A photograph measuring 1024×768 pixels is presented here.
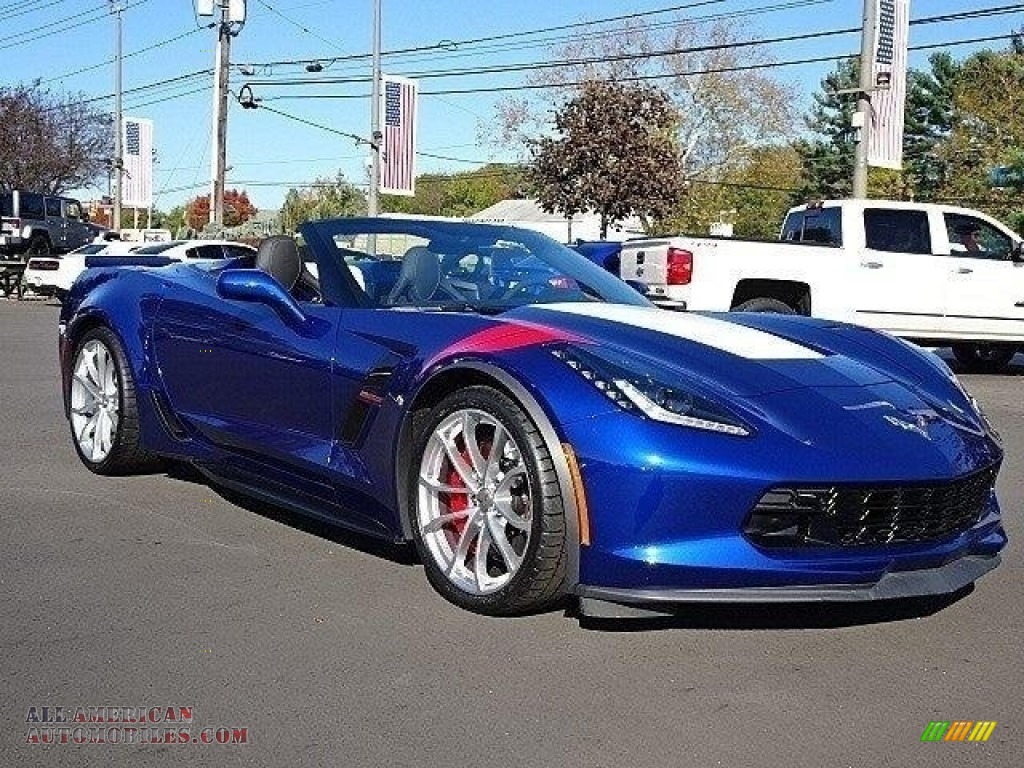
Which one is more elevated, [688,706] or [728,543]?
[728,543]

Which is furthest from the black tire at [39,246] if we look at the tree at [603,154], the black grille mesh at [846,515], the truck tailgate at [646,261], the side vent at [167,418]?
the black grille mesh at [846,515]

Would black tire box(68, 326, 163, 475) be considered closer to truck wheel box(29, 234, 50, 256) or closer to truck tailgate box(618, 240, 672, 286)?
truck tailgate box(618, 240, 672, 286)

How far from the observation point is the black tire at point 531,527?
364cm

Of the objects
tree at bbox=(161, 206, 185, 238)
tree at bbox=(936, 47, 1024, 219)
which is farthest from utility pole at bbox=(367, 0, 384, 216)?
tree at bbox=(161, 206, 185, 238)

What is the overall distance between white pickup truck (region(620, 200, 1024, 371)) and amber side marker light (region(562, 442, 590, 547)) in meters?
8.62

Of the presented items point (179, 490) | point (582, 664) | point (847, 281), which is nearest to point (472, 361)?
point (582, 664)

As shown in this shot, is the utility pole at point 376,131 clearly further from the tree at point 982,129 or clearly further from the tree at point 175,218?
the tree at point 175,218

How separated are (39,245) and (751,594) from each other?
111 feet

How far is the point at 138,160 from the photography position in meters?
43.8

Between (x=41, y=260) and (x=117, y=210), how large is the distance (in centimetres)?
2688

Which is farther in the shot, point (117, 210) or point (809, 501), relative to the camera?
point (117, 210)

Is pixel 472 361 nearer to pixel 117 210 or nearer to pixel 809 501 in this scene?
pixel 809 501

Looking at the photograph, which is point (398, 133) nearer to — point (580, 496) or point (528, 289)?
point (528, 289)

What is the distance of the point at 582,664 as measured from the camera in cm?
356
